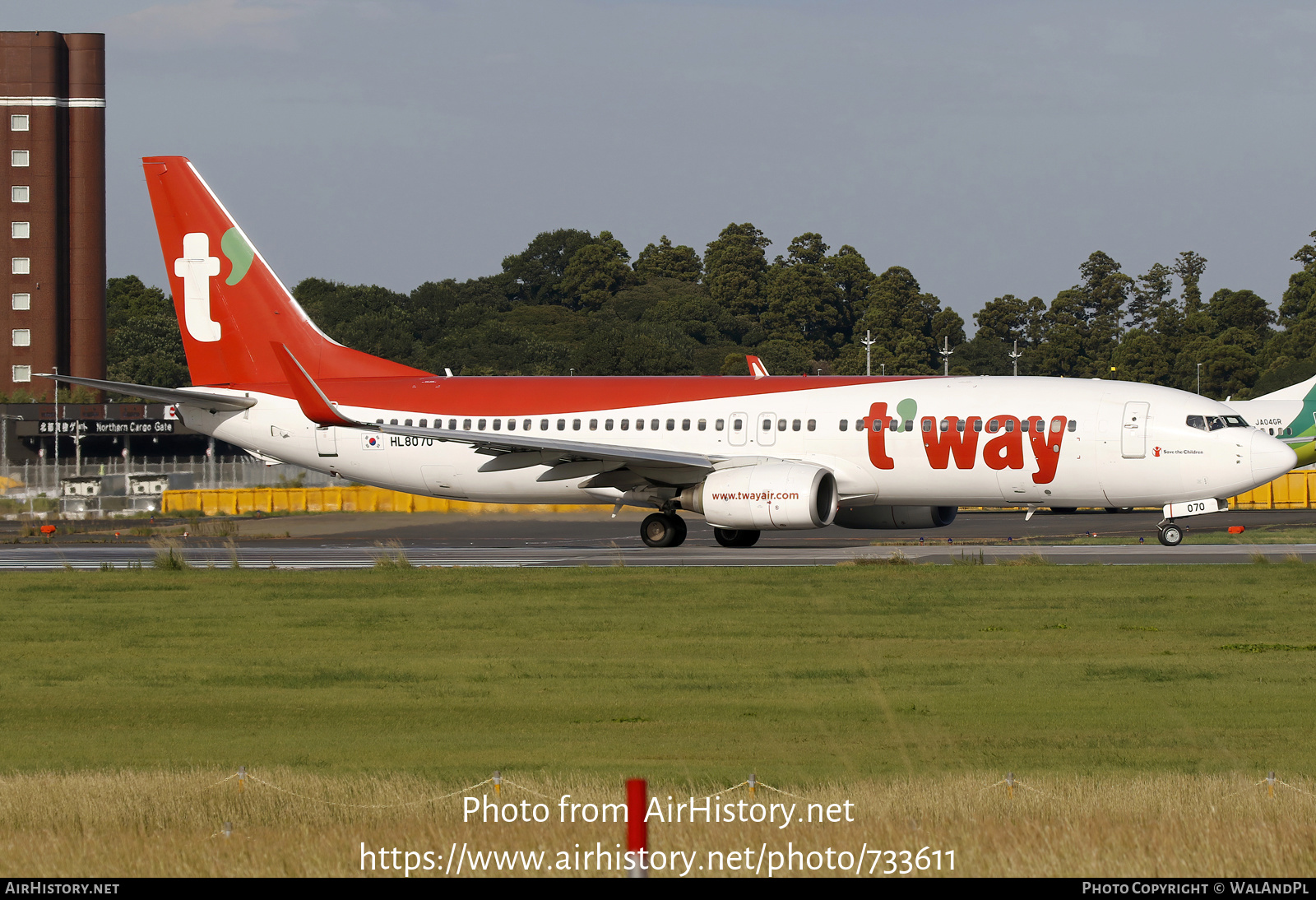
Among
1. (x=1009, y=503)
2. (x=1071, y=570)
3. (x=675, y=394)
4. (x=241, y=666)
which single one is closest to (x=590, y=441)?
(x=675, y=394)

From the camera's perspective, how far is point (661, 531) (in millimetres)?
35875

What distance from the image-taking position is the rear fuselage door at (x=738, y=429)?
1369 inches

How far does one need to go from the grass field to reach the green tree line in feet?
330

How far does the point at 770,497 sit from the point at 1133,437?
774cm

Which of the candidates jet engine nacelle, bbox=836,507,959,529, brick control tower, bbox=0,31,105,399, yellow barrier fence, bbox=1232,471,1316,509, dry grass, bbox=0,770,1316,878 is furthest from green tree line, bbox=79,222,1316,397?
dry grass, bbox=0,770,1316,878

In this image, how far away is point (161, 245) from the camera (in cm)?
3906

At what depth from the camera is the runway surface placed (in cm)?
3278

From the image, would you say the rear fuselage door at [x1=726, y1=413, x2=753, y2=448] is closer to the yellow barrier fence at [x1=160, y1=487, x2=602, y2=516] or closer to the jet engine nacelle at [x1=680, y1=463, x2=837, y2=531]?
the jet engine nacelle at [x1=680, y1=463, x2=837, y2=531]

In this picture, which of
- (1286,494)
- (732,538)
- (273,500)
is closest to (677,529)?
(732,538)

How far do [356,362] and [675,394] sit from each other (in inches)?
346

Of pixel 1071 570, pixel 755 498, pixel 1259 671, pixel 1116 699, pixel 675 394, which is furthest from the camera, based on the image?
pixel 675 394

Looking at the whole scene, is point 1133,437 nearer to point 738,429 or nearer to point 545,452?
point 738,429

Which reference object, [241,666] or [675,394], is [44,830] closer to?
[241,666]

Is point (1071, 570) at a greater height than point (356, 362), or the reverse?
point (356, 362)
